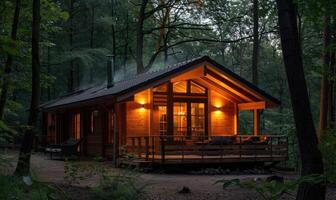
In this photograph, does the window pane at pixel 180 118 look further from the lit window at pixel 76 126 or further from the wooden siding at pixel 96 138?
the lit window at pixel 76 126

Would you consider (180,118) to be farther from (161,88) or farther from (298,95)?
(298,95)

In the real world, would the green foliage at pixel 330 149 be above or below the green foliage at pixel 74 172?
above

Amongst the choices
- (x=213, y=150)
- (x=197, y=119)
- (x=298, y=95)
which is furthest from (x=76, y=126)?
(x=298, y=95)

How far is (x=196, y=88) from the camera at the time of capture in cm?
1705

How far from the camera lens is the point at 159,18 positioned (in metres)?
28.6

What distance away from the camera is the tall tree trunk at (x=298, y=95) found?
5.95 meters

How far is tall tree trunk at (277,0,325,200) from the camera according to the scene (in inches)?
234

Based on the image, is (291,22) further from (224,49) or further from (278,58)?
(224,49)

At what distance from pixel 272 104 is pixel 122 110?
221 inches

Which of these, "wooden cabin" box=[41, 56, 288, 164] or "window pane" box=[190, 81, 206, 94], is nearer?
"wooden cabin" box=[41, 56, 288, 164]

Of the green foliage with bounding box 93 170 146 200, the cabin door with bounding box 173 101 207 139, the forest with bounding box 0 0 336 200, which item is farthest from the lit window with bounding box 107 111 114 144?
the green foliage with bounding box 93 170 146 200

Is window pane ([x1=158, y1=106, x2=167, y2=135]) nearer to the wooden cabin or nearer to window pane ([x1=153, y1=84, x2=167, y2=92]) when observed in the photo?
the wooden cabin

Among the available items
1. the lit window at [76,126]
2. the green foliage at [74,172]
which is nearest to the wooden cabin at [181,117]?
the lit window at [76,126]

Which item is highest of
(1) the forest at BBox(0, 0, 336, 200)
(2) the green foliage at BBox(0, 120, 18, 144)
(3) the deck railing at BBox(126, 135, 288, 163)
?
(1) the forest at BBox(0, 0, 336, 200)
